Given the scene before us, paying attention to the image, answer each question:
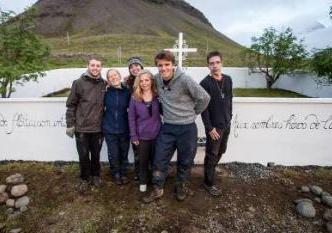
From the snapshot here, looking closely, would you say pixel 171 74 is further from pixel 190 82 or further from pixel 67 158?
pixel 67 158

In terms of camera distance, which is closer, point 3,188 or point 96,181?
point 96,181

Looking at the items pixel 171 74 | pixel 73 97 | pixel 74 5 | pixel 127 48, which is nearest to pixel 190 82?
pixel 171 74

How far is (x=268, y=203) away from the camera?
5367 mm

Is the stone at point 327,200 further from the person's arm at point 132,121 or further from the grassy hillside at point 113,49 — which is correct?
the grassy hillside at point 113,49

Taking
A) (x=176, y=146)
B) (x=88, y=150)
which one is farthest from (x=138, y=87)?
(x=88, y=150)

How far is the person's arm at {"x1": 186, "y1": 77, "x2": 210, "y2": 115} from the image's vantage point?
4.74 meters

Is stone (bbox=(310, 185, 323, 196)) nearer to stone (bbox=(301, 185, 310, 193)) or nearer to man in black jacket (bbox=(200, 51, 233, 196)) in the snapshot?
stone (bbox=(301, 185, 310, 193))

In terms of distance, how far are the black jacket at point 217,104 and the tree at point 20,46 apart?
253 inches

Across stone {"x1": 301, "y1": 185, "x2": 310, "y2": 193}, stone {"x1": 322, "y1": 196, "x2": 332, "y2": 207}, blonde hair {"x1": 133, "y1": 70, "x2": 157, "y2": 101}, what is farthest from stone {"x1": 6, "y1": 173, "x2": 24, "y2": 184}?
stone {"x1": 322, "y1": 196, "x2": 332, "y2": 207}

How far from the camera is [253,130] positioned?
640cm

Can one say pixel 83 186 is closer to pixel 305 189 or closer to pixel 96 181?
pixel 96 181

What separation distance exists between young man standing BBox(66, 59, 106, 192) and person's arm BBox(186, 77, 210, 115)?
130cm

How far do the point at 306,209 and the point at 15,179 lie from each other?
169 inches

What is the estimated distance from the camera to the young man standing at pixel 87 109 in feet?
17.2
